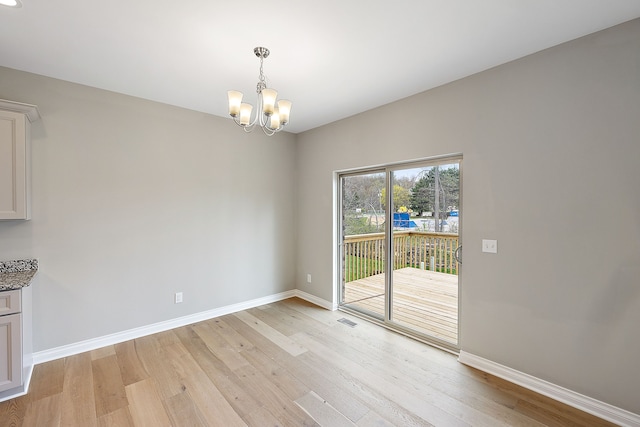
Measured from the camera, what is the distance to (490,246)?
245 centimetres

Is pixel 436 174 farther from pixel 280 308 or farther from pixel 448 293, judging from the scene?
pixel 280 308

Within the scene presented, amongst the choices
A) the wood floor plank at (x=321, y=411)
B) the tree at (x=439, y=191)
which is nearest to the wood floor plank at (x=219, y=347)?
the wood floor plank at (x=321, y=411)

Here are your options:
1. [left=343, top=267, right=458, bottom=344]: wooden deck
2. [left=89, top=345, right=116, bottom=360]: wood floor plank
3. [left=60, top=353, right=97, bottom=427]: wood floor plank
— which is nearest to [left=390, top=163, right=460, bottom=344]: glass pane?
[left=343, top=267, right=458, bottom=344]: wooden deck

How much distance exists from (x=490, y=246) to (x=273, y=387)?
2250 millimetres

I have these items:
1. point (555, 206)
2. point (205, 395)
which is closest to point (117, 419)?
point (205, 395)

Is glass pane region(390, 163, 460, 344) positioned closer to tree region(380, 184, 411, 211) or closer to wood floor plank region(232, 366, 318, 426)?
tree region(380, 184, 411, 211)

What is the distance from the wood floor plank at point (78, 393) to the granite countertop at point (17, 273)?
921 mm

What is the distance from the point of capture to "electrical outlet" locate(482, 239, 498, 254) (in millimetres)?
2414

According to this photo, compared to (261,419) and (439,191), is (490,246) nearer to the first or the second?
(439,191)

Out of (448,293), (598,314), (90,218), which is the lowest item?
(448,293)

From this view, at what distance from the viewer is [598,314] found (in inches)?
76.1

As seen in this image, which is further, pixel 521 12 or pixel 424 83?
pixel 424 83

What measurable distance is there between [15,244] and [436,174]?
414cm

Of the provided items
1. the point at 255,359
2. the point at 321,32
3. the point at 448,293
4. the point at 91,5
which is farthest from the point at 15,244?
the point at 448,293
